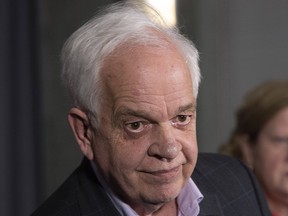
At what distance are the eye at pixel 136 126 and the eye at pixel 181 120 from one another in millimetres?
58

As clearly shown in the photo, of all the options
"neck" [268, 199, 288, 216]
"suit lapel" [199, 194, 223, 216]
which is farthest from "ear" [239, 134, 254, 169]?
"suit lapel" [199, 194, 223, 216]

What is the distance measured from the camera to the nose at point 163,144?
139 cm

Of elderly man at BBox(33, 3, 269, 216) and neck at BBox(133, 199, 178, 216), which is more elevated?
elderly man at BBox(33, 3, 269, 216)

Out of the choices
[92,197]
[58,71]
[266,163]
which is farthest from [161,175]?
[58,71]

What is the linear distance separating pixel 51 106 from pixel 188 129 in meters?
1.87

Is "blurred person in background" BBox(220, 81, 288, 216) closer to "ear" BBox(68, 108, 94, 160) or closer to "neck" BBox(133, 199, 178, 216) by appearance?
"neck" BBox(133, 199, 178, 216)

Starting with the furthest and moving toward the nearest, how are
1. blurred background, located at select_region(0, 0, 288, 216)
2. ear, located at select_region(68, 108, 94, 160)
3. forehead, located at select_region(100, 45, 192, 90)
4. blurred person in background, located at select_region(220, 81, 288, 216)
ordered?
blurred background, located at select_region(0, 0, 288, 216) → blurred person in background, located at select_region(220, 81, 288, 216) → ear, located at select_region(68, 108, 94, 160) → forehead, located at select_region(100, 45, 192, 90)

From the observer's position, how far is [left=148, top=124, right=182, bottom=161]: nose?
54.7 inches

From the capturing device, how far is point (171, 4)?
343 centimetres

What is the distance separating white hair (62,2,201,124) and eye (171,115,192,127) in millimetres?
60

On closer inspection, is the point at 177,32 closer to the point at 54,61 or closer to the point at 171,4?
the point at 54,61

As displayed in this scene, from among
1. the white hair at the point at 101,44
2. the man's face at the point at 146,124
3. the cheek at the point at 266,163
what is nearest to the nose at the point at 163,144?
the man's face at the point at 146,124

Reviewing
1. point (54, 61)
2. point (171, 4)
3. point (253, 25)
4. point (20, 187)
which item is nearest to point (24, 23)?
point (54, 61)

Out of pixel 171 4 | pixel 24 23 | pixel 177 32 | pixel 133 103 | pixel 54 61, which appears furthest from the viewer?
pixel 171 4
